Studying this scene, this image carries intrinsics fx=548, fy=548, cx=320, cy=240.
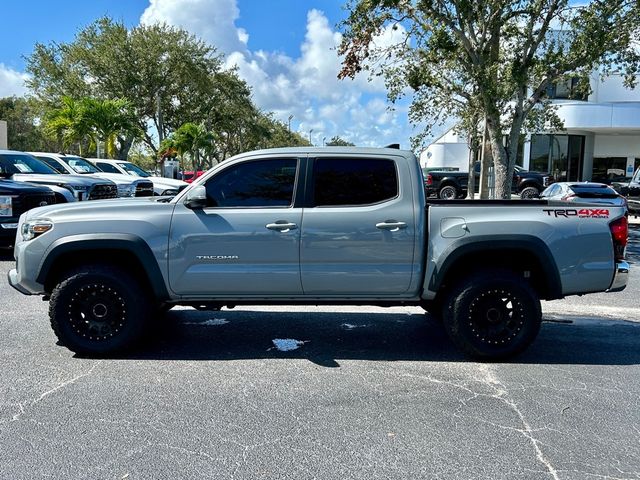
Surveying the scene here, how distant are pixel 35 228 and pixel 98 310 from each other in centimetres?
91

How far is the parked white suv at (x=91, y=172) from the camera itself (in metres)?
15.4

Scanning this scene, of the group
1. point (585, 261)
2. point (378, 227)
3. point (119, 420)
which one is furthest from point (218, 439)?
point (585, 261)

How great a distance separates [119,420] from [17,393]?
1.03 m

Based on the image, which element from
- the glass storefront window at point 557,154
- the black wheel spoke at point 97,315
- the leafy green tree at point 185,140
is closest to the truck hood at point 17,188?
the black wheel spoke at point 97,315

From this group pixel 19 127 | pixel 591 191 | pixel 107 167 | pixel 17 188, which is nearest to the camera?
pixel 17 188

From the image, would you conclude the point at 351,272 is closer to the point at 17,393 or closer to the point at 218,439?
the point at 218,439

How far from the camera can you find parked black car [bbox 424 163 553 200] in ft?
83.1

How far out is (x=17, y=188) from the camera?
1009 cm

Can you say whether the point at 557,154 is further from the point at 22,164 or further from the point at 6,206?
the point at 6,206

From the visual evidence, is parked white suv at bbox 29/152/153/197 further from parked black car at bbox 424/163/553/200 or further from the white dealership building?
the white dealership building

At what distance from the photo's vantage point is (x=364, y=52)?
15031 millimetres

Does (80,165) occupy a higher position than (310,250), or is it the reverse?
(80,165)

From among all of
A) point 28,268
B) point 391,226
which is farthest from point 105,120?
point 391,226

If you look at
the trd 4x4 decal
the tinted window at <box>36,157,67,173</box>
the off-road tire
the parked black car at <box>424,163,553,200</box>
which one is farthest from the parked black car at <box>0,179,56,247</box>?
the off-road tire
